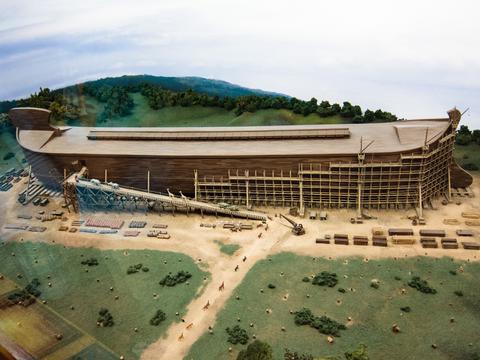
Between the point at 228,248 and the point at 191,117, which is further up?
the point at 191,117

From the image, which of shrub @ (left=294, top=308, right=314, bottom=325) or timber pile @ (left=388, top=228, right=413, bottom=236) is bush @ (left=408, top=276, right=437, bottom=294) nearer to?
timber pile @ (left=388, top=228, right=413, bottom=236)

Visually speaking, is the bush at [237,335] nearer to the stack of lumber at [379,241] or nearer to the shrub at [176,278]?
the shrub at [176,278]

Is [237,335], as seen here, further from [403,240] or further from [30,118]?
[30,118]

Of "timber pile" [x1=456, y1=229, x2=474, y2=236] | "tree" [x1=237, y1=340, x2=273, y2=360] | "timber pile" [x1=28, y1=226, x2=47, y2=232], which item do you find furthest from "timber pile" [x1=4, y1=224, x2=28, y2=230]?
"timber pile" [x1=456, y1=229, x2=474, y2=236]

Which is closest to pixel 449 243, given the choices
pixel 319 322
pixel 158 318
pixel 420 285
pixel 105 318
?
pixel 420 285

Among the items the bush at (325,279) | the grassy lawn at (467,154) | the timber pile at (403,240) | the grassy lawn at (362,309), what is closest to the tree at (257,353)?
the grassy lawn at (362,309)

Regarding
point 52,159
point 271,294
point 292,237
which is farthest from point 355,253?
point 52,159
